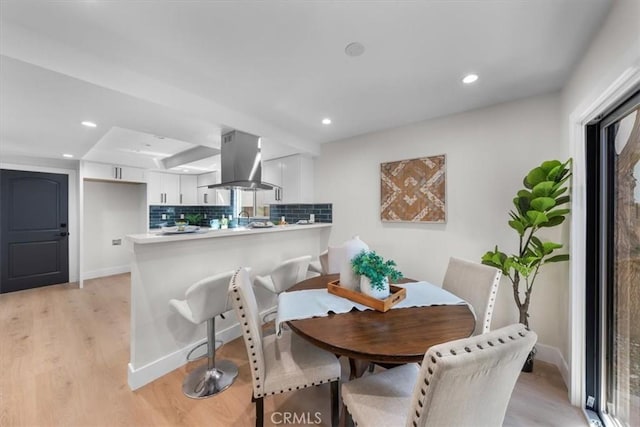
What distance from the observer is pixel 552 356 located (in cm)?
217

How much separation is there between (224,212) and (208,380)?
434 cm

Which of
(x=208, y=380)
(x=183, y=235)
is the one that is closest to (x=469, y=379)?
(x=208, y=380)

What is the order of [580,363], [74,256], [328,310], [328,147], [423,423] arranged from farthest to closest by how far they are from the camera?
[74,256], [328,147], [580,363], [328,310], [423,423]

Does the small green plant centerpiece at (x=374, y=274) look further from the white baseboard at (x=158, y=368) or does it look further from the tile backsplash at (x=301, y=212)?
the tile backsplash at (x=301, y=212)

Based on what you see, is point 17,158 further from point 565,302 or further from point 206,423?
point 565,302

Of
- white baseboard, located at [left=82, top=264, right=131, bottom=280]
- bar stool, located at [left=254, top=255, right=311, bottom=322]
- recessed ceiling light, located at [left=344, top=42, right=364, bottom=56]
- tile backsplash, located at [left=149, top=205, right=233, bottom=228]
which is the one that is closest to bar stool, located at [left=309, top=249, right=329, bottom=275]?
bar stool, located at [left=254, top=255, right=311, bottom=322]

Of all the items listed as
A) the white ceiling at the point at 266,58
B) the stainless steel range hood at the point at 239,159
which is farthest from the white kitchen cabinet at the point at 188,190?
the stainless steel range hood at the point at 239,159

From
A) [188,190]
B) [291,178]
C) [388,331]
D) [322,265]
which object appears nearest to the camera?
[388,331]

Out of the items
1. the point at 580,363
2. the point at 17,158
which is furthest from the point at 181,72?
the point at 17,158

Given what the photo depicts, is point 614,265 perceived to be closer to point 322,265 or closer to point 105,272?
point 322,265

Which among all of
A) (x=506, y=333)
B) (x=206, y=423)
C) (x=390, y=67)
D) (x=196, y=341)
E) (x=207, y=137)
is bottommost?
(x=206, y=423)

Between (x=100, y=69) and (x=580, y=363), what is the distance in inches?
151

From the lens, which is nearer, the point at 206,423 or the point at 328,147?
the point at 206,423

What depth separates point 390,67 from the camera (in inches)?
71.2
